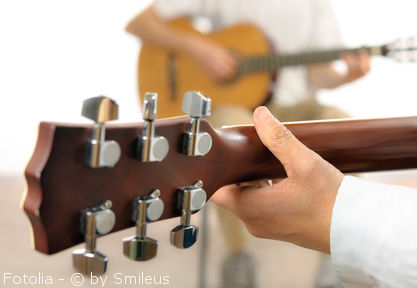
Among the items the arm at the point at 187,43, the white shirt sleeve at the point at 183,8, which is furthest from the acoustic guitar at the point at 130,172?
the white shirt sleeve at the point at 183,8

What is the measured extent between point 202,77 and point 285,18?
0.35m

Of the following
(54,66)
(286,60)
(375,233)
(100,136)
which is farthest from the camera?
(54,66)

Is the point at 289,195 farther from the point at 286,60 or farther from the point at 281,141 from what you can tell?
the point at 286,60

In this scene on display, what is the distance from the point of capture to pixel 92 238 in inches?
15.4

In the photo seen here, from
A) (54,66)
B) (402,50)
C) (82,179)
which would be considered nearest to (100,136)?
(82,179)

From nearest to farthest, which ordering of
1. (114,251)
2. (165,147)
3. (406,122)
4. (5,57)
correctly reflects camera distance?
(165,147) → (406,122) → (114,251) → (5,57)

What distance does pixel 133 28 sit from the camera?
67.1 inches

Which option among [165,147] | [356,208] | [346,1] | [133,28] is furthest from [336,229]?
[346,1]

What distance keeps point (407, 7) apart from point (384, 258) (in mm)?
2613

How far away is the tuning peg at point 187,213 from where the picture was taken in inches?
18.3

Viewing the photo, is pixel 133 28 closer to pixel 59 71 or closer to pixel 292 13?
pixel 292 13

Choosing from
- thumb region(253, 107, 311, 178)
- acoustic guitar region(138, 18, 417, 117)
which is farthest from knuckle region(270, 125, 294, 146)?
acoustic guitar region(138, 18, 417, 117)

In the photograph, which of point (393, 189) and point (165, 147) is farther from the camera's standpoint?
point (393, 189)

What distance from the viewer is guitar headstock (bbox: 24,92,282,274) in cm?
37
